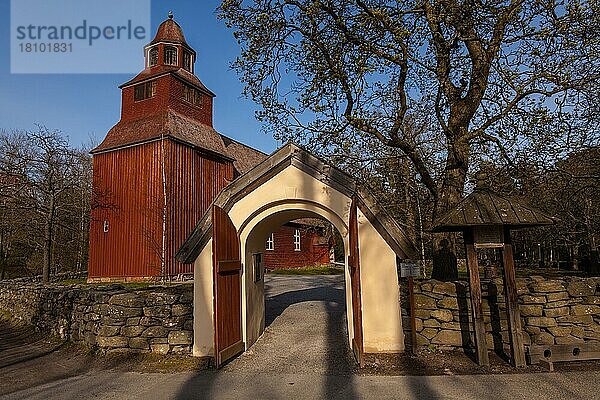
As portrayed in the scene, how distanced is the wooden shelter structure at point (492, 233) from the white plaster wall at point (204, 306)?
4387 millimetres

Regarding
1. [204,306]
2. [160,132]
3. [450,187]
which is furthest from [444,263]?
[160,132]

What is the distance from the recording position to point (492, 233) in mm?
7652

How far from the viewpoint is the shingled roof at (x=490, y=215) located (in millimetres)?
7297

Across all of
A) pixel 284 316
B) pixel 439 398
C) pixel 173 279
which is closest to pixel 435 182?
pixel 284 316

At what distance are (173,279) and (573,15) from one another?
1945 cm

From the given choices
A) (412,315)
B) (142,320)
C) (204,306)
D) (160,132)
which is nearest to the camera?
(412,315)

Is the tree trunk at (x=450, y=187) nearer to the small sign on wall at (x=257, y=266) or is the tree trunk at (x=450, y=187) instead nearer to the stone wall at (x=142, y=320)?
the small sign on wall at (x=257, y=266)

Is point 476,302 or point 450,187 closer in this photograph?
point 476,302

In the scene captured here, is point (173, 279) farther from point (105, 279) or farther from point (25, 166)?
point (25, 166)

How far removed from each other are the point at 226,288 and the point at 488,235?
15.3 ft

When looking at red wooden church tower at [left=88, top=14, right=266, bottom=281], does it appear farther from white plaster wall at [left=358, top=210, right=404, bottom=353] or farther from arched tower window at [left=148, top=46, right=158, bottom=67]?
white plaster wall at [left=358, top=210, right=404, bottom=353]

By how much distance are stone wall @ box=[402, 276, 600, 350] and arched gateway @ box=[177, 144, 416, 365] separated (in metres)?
0.54

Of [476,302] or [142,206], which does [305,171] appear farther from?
[142,206]

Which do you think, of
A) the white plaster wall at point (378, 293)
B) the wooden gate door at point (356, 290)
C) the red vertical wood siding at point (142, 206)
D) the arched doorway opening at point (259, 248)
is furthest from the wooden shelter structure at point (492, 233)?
the red vertical wood siding at point (142, 206)
